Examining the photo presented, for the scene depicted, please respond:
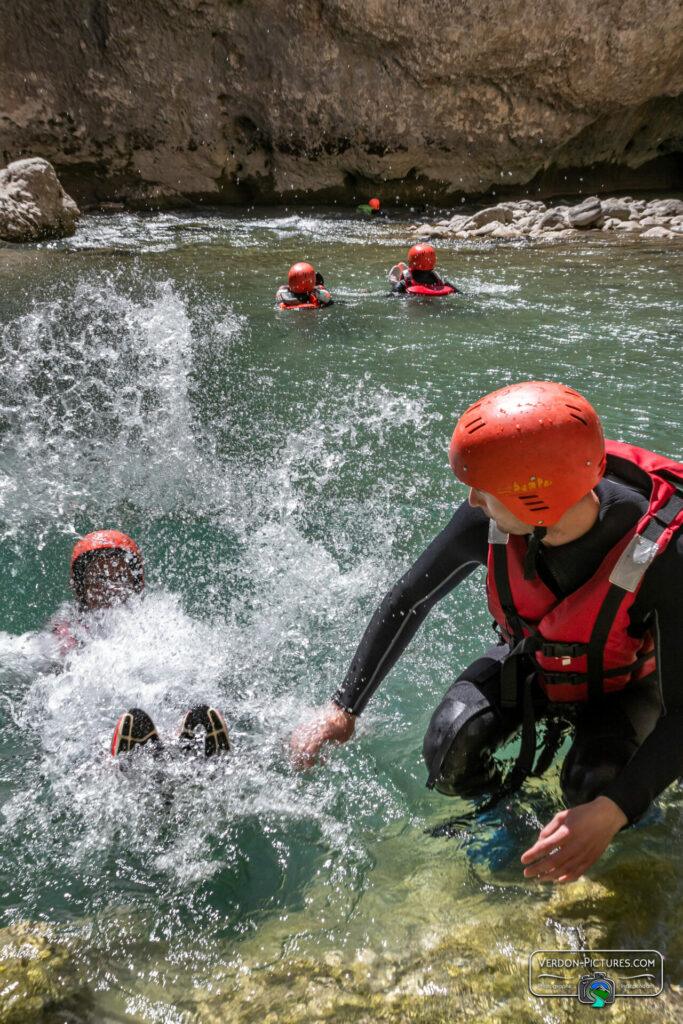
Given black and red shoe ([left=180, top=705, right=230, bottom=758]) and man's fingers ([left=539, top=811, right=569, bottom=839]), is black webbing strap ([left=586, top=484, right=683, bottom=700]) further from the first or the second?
black and red shoe ([left=180, top=705, right=230, bottom=758])

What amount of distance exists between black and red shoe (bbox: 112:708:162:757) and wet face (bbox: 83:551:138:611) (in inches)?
40.2

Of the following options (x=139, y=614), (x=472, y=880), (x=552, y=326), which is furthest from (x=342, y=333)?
(x=472, y=880)

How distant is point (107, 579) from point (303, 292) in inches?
217

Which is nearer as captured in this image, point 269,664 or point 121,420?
point 269,664

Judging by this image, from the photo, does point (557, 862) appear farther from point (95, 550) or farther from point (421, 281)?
point (421, 281)

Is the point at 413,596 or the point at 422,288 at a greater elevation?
the point at 422,288

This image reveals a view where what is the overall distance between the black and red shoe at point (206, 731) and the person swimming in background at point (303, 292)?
20.2 ft

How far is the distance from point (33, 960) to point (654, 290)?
9.08 meters

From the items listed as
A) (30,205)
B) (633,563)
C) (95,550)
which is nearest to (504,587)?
(633,563)

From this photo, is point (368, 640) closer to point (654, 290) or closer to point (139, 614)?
point (139, 614)

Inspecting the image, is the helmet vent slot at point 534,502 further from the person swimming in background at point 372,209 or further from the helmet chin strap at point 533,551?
the person swimming in background at point 372,209

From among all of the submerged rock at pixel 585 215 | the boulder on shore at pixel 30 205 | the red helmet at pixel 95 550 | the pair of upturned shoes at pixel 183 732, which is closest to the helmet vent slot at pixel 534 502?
the pair of upturned shoes at pixel 183 732

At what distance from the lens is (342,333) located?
7.29m

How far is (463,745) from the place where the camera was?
1908 mm
